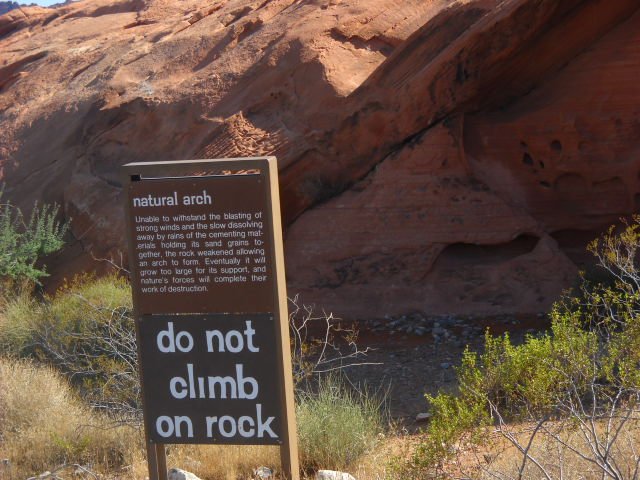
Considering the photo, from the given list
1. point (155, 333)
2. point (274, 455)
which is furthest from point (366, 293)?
point (155, 333)

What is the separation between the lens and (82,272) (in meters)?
11.6

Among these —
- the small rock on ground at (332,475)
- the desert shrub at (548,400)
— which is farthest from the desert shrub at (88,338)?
Result: the desert shrub at (548,400)

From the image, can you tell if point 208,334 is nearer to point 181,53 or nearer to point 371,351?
point 371,351

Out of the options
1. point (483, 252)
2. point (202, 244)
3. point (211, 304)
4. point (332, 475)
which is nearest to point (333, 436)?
point (332, 475)

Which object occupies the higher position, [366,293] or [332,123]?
[332,123]

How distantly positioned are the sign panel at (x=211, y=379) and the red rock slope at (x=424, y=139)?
216 inches

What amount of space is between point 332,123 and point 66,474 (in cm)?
567

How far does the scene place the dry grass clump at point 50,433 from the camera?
234 inches

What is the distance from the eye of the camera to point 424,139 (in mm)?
10016

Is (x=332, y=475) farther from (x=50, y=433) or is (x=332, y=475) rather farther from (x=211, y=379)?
(x=50, y=433)

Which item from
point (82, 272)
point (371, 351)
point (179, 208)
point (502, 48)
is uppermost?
point (502, 48)

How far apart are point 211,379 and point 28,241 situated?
7.97 m

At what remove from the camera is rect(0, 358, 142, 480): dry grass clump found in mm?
5934

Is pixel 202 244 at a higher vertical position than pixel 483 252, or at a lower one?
higher
